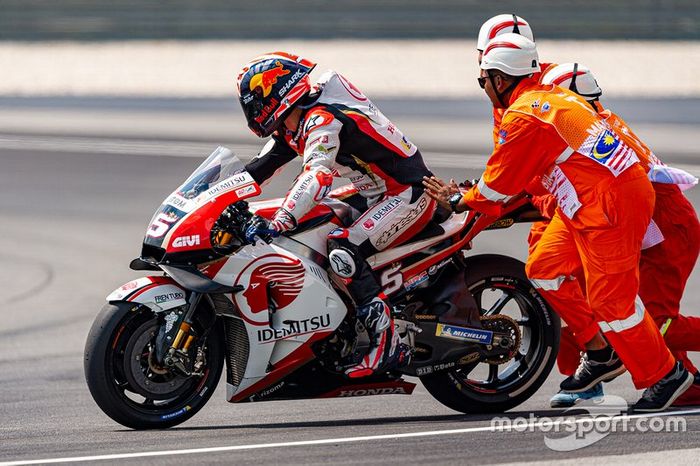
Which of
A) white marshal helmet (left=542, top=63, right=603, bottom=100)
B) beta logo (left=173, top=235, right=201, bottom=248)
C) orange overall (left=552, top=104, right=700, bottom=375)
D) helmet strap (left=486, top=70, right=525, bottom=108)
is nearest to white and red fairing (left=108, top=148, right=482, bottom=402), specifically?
beta logo (left=173, top=235, right=201, bottom=248)

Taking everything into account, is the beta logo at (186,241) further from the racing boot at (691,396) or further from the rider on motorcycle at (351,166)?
the racing boot at (691,396)

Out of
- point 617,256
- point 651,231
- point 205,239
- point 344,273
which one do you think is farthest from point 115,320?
point 651,231

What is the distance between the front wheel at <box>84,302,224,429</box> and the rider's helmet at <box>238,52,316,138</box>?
117 cm

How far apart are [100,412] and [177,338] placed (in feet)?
3.80

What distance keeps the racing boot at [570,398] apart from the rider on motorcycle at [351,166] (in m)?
1.01

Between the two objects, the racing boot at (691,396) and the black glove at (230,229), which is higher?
the black glove at (230,229)

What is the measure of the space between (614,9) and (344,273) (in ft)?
59.0

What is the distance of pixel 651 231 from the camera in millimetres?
7809

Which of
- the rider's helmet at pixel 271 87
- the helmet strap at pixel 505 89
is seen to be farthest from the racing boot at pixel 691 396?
the rider's helmet at pixel 271 87

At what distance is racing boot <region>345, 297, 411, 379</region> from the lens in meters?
7.24

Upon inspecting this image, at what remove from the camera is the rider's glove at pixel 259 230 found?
22.5ft

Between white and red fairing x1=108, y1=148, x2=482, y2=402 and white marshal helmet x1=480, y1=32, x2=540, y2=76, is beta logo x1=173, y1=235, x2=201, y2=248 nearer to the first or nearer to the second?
white and red fairing x1=108, y1=148, x2=482, y2=402

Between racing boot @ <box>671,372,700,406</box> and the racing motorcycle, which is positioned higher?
the racing motorcycle

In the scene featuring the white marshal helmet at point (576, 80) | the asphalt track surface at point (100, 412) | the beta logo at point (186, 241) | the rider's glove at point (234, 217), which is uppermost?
the white marshal helmet at point (576, 80)
